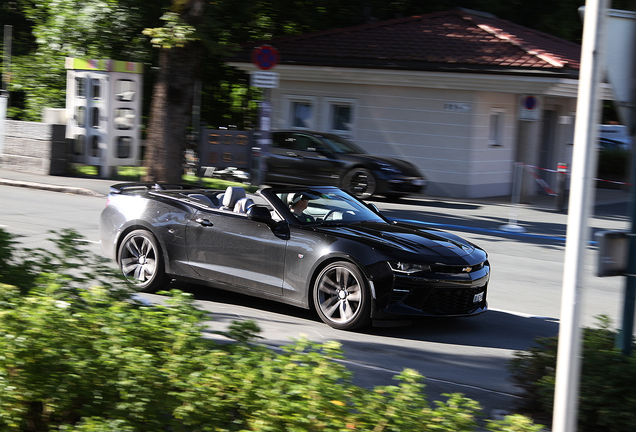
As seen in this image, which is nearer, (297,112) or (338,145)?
(338,145)

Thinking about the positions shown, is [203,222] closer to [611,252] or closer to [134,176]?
[611,252]

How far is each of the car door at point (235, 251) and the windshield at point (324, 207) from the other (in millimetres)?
412

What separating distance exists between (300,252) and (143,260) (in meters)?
2.01

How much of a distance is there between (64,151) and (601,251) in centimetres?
1775

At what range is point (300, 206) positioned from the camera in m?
7.81

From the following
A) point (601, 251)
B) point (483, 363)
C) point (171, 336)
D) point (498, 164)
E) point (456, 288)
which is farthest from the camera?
point (498, 164)

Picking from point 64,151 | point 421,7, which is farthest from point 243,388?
point 421,7

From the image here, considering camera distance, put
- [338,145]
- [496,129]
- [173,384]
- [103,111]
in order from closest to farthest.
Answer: [173,384], [338,145], [103,111], [496,129]

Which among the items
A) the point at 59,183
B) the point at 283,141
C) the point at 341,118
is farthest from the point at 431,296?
the point at 341,118

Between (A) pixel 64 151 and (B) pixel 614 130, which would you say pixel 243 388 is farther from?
(B) pixel 614 130

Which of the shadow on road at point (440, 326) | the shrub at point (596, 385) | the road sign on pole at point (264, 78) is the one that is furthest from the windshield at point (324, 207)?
the road sign on pole at point (264, 78)

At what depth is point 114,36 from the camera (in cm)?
2333

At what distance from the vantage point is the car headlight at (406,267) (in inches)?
269

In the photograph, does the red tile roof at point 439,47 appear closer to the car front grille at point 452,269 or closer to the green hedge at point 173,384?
the car front grille at point 452,269
